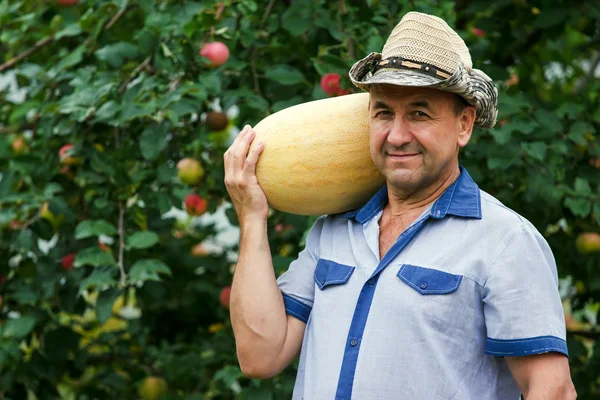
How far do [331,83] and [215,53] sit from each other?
39 centimetres

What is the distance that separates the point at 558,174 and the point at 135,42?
164 centimetres

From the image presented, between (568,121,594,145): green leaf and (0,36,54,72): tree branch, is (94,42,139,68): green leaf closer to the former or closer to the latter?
(0,36,54,72): tree branch

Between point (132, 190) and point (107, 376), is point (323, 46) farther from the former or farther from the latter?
point (107, 376)

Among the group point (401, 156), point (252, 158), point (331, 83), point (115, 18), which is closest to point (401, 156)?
point (401, 156)

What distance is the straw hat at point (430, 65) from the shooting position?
1.68 m

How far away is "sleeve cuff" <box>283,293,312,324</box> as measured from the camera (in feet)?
6.27

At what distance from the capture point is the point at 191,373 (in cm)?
340

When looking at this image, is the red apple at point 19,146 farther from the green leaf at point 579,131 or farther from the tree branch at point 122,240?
the green leaf at point 579,131

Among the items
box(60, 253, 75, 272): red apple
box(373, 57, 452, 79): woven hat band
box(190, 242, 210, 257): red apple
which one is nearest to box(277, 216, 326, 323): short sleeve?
box(373, 57, 452, 79): woven hat band

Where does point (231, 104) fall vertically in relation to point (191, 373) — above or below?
above

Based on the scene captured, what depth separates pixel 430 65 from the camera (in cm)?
169

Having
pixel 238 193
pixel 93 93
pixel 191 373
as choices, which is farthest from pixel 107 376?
pixel 238 193

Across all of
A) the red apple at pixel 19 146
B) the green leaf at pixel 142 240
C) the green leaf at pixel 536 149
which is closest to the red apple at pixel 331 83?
Result: the green leaf at pixel 536 149

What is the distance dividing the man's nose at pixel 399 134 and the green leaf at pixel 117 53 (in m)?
1.50
